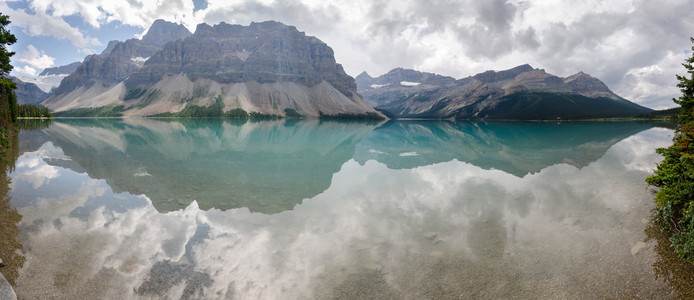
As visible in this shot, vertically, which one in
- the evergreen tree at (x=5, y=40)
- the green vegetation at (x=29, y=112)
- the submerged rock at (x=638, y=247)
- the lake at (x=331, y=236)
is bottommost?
the lake at (x=331, y=236)

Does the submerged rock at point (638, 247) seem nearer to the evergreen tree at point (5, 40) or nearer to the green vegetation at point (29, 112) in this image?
the evergreen tree at point (5, 40)

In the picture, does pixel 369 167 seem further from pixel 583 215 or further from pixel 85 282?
pixel 85 282

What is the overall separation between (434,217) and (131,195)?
22.4 metres

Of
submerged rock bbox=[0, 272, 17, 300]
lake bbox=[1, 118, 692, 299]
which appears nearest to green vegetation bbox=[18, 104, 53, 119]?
lake bbox=[1, 118, 692, 299]

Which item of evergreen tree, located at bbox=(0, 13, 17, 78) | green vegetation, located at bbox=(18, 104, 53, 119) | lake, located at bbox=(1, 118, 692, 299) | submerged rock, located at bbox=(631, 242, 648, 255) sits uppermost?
evergreen tree, located at bbox=(0, 13, 17, 78)

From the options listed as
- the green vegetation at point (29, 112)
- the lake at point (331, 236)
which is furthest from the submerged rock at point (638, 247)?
the green vegetation at point (29, 112)

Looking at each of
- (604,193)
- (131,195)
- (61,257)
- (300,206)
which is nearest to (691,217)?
(604,193)

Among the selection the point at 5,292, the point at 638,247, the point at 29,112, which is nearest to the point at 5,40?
the point at 5,292

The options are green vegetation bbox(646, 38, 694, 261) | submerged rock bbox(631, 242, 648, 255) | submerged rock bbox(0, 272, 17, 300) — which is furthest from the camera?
submerged rock bbox(631, 242, 648, 255)

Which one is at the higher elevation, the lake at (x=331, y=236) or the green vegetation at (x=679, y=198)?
the green vegetation at (x=679, y=198)

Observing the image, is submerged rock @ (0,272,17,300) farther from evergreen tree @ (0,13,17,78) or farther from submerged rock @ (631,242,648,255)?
evergreen tree @ (0,13,17,78)

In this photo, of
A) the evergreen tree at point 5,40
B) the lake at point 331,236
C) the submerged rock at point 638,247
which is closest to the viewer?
the lake at point 331,236

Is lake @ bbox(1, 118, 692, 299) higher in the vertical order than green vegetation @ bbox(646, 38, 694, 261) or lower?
lower

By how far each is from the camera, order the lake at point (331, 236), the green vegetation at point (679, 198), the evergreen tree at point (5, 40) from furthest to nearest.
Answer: the evergreen tree at point (5, 40) → the green vegetation at point (679, 198) → the lake at point (331, 236)
